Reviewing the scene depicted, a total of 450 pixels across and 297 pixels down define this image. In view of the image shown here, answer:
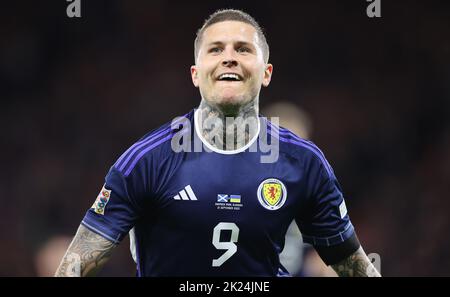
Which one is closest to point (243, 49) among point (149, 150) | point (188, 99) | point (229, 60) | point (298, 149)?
point (229, 60)

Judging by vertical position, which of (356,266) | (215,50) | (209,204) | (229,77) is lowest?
(356,266)

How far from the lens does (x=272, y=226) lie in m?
3.76

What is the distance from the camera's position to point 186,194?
3680mm

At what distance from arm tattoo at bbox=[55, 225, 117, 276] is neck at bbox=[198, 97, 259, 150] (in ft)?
2.47

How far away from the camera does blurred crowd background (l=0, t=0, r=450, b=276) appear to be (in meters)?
8.91

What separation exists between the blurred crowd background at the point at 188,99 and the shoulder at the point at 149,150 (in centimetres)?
506

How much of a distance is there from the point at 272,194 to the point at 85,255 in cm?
96

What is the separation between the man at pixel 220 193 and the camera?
3607 millimetres

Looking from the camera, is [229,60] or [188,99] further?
[188,99]

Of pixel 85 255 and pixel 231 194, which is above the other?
pixel 231 194
